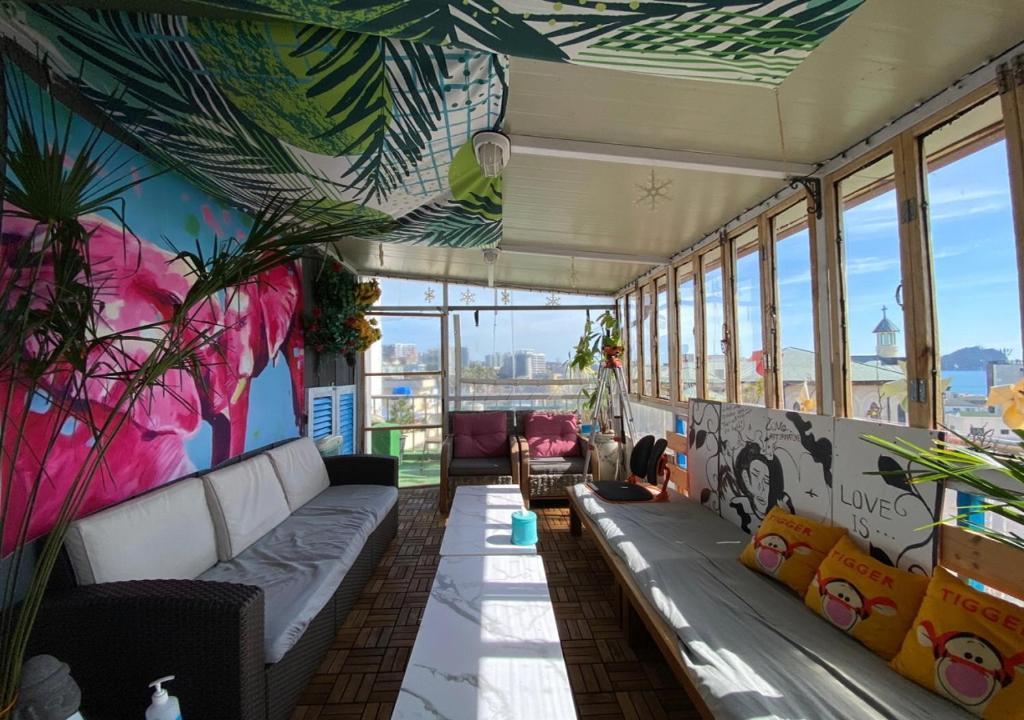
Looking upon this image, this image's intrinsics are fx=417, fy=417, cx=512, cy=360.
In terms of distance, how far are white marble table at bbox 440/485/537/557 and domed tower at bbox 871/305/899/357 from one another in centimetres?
201

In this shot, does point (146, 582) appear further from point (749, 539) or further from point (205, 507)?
point (749, 539)

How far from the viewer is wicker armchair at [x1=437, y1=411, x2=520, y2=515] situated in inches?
162

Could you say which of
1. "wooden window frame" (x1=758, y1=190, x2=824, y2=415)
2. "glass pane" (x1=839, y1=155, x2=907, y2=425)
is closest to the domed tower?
"glass pane" (x1=839, y1=155, x2=907, y2=425)

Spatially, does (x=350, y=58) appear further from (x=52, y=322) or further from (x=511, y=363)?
(x=511, y=363)

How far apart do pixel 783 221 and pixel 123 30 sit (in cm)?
330

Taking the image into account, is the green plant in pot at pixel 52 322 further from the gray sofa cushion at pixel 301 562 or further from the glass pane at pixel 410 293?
the glass pane at pixel 410 293

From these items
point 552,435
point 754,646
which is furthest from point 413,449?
point 754,646

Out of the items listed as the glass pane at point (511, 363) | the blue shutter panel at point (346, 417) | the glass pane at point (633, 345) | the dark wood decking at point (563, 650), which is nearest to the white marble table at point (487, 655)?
the dark wood decking at point (563, 650)

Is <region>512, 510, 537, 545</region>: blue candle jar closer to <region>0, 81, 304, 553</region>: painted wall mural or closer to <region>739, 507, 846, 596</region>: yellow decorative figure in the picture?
<region>739, 507, 846, 596</region>: yellow decorative figure

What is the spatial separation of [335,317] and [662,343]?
3454 millimetres

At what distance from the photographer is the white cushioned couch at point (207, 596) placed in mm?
1365

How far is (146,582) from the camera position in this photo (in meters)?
1.48

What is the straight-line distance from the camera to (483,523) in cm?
265

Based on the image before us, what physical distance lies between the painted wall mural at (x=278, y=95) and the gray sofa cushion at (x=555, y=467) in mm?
2987
